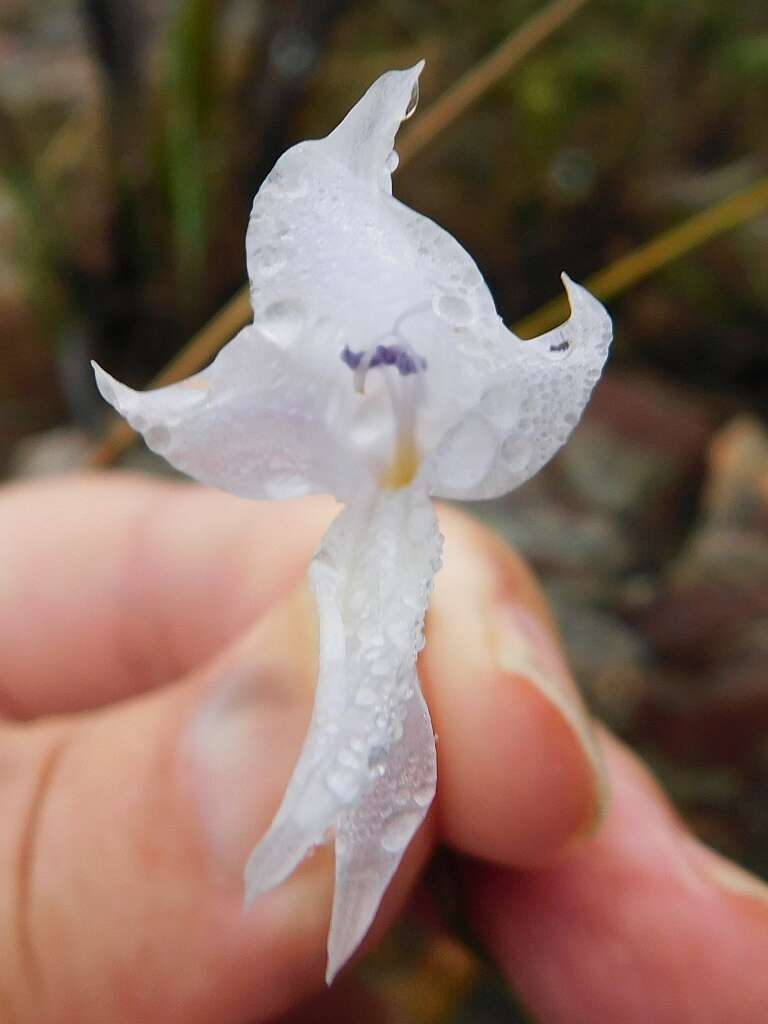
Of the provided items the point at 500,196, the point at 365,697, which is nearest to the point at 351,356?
the point at 365,697

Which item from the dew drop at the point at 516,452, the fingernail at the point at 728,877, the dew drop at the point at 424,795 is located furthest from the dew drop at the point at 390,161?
the fingernail at the point at 728,877

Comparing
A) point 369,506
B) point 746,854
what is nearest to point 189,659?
point 369,506

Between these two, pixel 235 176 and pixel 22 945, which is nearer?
pixel 22 945

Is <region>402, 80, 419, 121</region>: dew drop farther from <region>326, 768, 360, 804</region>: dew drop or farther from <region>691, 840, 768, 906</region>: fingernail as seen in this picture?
<region>691, 840, 768, 906</region>: fingernail

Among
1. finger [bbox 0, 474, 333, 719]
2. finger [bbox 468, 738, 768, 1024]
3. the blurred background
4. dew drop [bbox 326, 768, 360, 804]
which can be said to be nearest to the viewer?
dew drop [bbox 326, 768, 360, 804]

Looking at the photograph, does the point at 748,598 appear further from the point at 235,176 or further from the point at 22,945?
the point at 235,176

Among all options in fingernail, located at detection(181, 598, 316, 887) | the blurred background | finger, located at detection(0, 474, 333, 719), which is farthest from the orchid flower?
the blurred background

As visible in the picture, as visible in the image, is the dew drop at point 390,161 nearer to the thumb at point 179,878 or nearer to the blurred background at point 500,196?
the thumb at point 179,878
